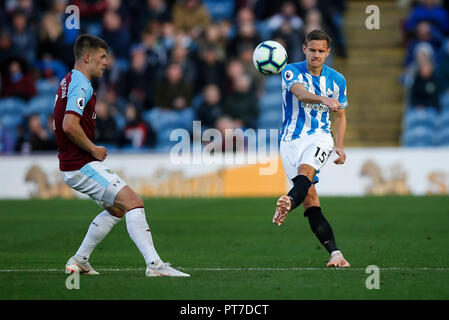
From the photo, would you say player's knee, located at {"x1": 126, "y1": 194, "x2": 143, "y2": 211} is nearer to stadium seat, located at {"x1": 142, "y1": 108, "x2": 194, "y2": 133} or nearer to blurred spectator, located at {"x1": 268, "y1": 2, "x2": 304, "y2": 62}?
stadium seat, located at {"x1": 142, "y1": 108, "x2": 194, "y2": 133}

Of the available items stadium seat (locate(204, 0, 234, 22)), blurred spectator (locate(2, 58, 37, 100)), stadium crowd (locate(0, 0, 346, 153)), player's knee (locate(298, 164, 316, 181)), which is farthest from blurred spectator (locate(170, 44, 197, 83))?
player's knee (locate(298, 164, 316, 181))

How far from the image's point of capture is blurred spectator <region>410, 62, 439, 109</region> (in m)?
19.4

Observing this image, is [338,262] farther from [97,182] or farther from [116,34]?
[116,34]

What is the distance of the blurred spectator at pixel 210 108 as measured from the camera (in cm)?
1964

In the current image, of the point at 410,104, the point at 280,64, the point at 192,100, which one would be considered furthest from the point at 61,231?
the point at 410,104

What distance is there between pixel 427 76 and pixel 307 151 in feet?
39.1

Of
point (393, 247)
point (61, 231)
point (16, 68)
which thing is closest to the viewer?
point (393, 247)

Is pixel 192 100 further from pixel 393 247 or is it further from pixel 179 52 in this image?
pixel 393 247

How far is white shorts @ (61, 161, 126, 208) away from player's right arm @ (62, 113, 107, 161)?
0.20 m

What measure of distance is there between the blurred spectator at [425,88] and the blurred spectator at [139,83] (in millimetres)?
6361

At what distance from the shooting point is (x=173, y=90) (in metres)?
20.3

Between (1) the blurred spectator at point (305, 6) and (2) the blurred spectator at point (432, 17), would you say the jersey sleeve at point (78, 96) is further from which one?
(2) the blurred spectator at point (432, 17)
